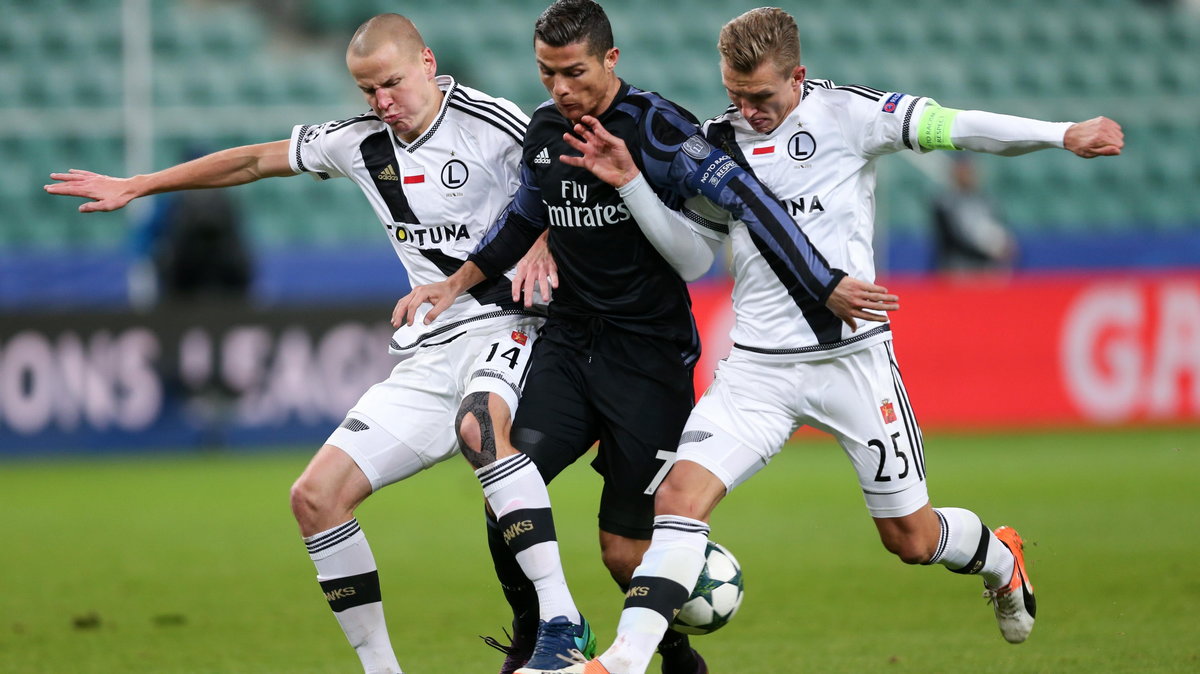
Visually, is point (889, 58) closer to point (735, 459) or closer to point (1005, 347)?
point (1005, 347)

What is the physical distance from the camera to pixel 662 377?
212 inches

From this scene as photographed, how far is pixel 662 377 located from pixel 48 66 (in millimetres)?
11599

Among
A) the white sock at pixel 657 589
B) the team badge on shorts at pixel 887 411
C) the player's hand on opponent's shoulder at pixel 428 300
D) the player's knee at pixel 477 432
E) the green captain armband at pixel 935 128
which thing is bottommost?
the white sock at pixel 657 589

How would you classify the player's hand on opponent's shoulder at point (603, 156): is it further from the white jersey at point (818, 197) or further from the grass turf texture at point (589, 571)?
the grass turf texture at point (589, 571)

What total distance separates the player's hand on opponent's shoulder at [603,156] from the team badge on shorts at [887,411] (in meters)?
1.19

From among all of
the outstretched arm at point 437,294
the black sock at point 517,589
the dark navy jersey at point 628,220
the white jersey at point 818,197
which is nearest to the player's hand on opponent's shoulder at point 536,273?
the dark navy jersey at point 628,220

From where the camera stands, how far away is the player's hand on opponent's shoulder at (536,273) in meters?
5.21

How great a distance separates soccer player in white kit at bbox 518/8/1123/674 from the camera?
16.2 feet

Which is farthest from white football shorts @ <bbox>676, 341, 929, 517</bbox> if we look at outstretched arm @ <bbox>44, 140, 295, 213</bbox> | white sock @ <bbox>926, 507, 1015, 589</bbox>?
outstretched arm @ <bbox>44, 140, 295, 213</bbox>

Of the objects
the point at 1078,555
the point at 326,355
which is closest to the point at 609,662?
the point at 1078,555

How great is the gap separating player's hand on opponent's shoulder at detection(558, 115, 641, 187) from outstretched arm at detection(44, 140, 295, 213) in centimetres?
131

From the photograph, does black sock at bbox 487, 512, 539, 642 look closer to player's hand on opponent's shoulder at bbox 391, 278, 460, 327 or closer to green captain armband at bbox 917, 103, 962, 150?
player's hand on opponent's shoulder at bbox 391, 278, 460, 327

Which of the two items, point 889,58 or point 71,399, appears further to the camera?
point 889,58

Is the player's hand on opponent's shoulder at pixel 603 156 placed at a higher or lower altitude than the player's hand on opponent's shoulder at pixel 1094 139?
lower
